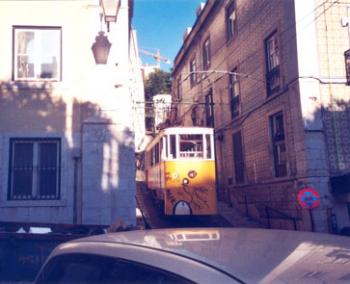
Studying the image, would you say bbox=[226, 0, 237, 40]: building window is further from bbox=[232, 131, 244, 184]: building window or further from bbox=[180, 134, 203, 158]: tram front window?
bbox=[180, 134, 203, 158]: tram front window

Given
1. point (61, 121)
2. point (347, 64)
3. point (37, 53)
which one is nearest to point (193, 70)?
point (347, 64)

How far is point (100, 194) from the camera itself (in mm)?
10680

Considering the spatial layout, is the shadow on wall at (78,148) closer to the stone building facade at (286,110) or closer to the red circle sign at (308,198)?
the red circle sign at (308,198)

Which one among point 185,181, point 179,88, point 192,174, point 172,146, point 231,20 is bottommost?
point 185,181

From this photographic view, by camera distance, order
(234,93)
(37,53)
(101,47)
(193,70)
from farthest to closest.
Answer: (193,70)
(234,93)
(37,53)
(101,47)

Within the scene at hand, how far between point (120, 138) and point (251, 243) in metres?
9.10

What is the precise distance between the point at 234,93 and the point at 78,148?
10763 mm

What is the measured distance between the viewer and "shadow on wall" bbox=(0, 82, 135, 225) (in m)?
10.6

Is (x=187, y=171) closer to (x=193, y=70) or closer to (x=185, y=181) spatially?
(x=185, y=181)

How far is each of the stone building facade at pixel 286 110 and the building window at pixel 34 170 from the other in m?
7.57

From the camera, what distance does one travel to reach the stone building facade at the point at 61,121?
10.5 m

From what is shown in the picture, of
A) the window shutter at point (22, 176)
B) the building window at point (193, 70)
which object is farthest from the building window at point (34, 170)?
the building window at point (193, 70)

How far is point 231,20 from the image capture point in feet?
66.2

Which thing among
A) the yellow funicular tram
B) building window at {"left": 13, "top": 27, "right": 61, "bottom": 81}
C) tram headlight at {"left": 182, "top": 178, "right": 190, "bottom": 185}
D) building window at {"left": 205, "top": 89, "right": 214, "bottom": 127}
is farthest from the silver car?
building window at {"left": 205, "top": 89, "right": 214, "bottom": 127}
